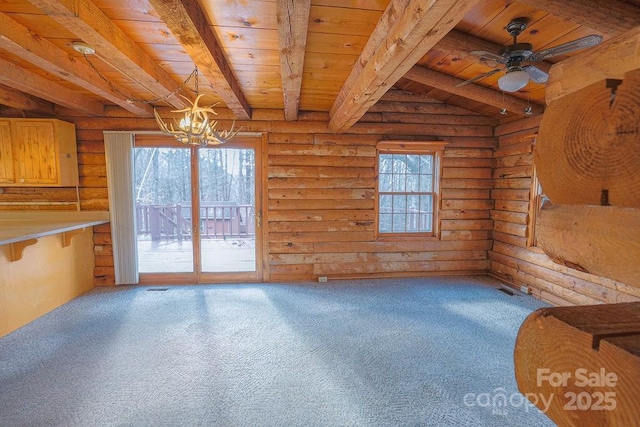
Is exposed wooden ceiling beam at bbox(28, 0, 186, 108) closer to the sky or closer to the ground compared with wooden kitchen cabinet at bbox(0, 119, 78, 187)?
closer to the sky

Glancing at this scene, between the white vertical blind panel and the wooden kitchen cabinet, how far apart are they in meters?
0.51

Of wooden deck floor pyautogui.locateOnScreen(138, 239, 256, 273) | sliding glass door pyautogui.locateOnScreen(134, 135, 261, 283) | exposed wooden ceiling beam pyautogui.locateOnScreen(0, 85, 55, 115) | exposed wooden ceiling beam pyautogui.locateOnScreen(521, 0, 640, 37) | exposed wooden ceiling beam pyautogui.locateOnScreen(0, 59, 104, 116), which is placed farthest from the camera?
wooden deck floor pyautogui.locateOnScreen(138, 239, 256, 273)

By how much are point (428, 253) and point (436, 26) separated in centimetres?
369

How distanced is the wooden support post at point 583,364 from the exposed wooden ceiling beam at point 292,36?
70.6 inches

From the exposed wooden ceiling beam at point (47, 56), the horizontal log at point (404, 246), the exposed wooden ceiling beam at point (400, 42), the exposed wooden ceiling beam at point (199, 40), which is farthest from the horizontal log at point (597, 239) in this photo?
the horizontal log at point (404, 246)

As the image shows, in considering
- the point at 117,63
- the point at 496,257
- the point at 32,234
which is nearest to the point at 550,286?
the point at 496,257

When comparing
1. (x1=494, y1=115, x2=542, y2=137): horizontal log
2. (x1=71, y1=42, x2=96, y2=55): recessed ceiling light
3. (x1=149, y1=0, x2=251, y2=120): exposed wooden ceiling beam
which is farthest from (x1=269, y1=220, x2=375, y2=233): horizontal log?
(x1=71, y1=42, x2=96, y2=55): recessed ceiling light

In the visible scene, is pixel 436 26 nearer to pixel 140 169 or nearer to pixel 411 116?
pixel 411 116

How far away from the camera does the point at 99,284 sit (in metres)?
4.21

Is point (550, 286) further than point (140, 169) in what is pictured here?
No

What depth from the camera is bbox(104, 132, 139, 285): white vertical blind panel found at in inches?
158

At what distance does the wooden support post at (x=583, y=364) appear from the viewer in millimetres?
354

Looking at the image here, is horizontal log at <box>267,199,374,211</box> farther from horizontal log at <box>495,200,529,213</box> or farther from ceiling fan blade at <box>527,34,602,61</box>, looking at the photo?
ceiling fan blade at <box>527,34,602,61</box>

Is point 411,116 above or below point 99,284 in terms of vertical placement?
above
